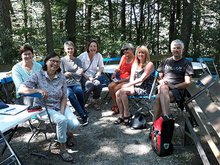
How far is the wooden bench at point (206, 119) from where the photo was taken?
104 inches

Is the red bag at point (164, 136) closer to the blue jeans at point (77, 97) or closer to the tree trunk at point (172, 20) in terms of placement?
the blue jeans at point (77, 97)

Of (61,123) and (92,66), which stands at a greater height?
(92,66)

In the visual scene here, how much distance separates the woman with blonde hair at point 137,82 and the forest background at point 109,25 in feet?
12.1

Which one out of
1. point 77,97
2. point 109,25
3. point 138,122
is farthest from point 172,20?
point 138,122

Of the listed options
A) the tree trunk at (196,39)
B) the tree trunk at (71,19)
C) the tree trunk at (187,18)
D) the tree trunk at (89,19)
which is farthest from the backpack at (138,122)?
the tree trunk at (89,19)

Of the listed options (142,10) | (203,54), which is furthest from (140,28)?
(203,54)

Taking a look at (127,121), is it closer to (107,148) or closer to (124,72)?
(107,148)

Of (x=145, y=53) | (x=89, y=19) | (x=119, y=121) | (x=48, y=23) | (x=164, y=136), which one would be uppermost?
(x=89, y=19)

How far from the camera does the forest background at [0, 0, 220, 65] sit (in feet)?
25.1

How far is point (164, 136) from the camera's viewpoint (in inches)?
132

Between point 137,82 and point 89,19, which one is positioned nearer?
point 137,82

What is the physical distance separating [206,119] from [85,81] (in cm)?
254

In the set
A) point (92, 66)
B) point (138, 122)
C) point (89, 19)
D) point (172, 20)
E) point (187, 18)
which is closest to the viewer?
point (138, 122)

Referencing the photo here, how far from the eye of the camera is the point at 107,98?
6012 millimetres
